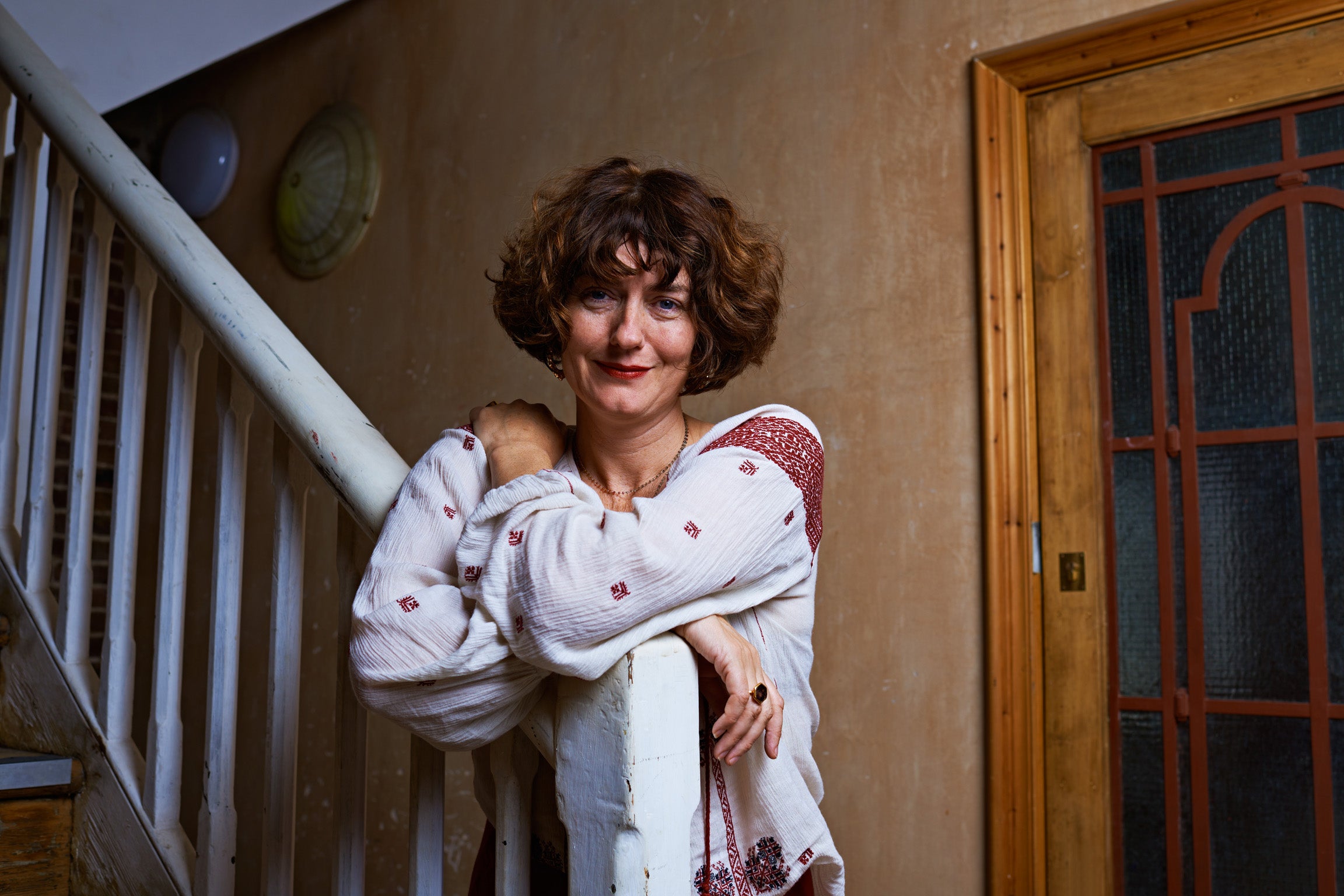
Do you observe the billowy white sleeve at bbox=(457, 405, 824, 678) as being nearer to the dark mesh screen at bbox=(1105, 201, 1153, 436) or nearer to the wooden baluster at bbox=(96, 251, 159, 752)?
the wooden baluster at bbox=(96, 251, 159, 752)

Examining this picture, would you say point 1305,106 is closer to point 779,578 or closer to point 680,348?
point 680,348

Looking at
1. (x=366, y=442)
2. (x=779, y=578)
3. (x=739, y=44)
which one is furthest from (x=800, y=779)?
(x=739, y=44)

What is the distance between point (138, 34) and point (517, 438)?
2.44 metres

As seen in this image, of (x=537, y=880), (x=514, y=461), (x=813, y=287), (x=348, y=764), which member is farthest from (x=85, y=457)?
(x=813, y=287)

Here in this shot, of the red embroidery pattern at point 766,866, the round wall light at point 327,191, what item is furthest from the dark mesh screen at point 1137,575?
the round wall light at point 327,191

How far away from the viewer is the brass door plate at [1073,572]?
2.02m

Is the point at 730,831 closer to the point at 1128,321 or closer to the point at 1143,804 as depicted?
the point at 1143,804

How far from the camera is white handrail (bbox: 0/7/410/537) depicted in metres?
1.08

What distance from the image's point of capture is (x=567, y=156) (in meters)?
2.82

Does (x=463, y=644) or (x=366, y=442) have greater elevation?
(x=366, y=442)

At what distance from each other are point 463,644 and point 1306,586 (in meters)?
1.62

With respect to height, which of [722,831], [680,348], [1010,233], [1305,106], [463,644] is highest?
[1305,106]

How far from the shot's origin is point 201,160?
150 inches

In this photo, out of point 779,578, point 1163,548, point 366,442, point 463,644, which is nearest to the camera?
point 463,644
